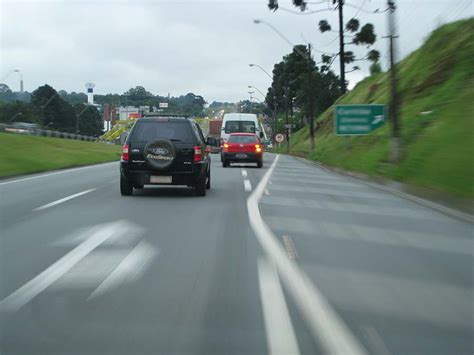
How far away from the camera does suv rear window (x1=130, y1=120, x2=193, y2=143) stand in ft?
50.0

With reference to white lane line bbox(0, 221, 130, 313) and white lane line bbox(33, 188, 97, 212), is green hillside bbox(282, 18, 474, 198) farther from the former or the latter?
white lane line bbox(33, 188, 97, 212)

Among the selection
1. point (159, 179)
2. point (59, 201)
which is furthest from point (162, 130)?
point (59, 201)

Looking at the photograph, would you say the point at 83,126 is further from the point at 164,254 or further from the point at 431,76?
the point at 164,254

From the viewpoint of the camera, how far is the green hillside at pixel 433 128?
55.6 feet

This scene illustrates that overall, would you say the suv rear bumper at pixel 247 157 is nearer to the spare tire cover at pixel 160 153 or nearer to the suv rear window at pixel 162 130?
the suv rear window at pixel 162 130

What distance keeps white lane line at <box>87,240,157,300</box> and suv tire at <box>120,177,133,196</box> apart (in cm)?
640

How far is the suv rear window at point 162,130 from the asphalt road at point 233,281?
255 centimetres

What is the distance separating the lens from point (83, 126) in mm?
113375

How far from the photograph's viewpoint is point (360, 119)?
32250 millimetres

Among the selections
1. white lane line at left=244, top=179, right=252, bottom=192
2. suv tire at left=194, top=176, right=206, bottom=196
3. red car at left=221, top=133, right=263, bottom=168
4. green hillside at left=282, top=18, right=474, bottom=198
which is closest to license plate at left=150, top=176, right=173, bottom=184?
suv tire at left=194, top=176, right=206, bottom=196

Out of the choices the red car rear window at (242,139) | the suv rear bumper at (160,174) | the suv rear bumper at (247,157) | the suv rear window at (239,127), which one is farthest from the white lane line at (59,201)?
the suv rear window at (239,127)

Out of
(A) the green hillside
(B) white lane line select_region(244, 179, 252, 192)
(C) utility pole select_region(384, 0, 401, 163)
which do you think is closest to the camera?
(A) the green hillside

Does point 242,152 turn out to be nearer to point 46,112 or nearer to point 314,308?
point 314,308

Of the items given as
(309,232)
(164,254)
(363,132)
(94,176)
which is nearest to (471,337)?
(164,254)
